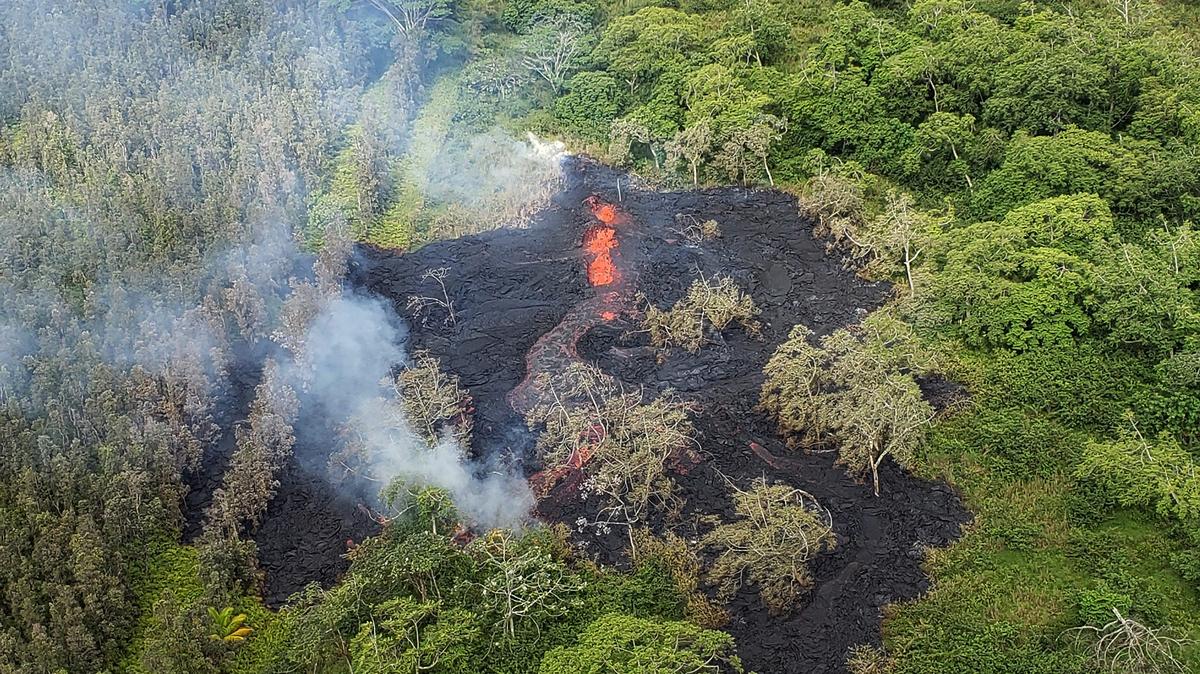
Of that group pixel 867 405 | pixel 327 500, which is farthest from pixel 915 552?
pixel 327 500

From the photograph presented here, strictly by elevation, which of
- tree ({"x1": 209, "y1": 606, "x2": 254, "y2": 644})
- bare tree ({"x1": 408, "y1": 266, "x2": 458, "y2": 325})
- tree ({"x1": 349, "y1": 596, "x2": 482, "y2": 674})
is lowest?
tree ({"x1": 209, "y1": 606, "x2": 254, "y2": 644})

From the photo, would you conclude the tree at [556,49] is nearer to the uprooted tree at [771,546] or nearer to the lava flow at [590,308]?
the lava flow at [590,308]

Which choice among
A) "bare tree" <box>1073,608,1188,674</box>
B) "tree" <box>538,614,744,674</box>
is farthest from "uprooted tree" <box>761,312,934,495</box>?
"tree" <box>538,614,744,674</box>

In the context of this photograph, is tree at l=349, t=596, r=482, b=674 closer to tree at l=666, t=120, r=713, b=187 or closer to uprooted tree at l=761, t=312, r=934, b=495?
uprooted tree at l=761, t=312, r=934, b=495

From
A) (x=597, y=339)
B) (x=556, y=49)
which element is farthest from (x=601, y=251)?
(x=556, y=49)

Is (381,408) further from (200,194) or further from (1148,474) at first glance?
(1148,474)

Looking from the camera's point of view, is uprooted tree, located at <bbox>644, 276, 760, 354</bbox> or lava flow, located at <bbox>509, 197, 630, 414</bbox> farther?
uprooted tree, located at <bbox>644, 276, 760, 354</bbox>

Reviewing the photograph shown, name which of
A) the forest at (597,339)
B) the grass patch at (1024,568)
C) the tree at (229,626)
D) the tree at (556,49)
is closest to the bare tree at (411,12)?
the forest at (597,339)

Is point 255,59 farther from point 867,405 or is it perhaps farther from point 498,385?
point 867,405
